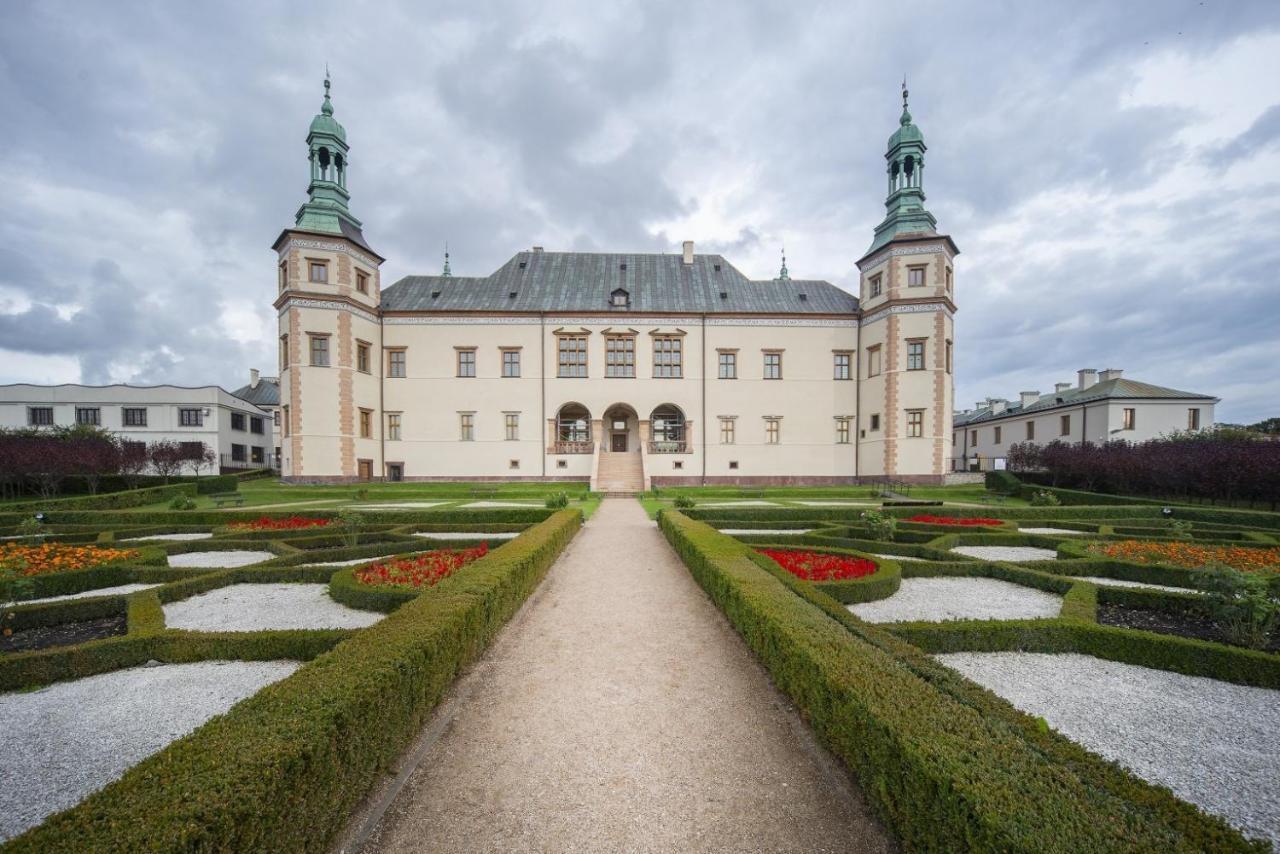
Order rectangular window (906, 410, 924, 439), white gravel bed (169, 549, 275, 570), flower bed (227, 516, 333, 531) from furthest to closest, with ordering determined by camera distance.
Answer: rectangular window (906, 410, 924, 439), flower bed (227, 516, 333, 531), white gravel bed (169, 549, 275, 570)

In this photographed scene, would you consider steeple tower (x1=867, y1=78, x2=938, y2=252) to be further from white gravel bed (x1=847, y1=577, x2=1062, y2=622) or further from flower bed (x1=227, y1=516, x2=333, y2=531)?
flower bed (x1=227, y1=516, x2=333, y2=531)

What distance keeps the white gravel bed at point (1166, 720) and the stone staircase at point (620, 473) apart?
2128cm

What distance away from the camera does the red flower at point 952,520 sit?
47.1ft

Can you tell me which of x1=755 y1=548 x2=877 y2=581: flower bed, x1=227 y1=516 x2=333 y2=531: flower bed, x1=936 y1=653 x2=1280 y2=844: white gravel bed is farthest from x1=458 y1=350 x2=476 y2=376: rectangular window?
x1=936 y1=653 x2=1280 y2=844: white gravel bed

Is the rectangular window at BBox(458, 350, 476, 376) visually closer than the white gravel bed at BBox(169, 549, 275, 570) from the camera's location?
No

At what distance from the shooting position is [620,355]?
105 feet

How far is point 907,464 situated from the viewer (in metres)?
29.3

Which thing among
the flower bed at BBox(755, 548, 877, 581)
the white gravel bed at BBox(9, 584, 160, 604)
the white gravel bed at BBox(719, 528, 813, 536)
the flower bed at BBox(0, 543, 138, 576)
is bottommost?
the white gravel bed at BBox(719, 528, 813, 536)

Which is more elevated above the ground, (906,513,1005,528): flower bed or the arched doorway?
the arched doorway

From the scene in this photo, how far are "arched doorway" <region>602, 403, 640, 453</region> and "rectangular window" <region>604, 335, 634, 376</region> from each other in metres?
2.99

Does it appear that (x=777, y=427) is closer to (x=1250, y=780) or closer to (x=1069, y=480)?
(x=1069, y=480)

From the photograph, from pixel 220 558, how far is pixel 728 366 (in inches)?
1043

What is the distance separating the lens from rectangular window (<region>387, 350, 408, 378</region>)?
31453 millimetres

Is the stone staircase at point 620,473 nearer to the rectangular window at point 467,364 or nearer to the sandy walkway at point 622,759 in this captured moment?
the rectangular window at point 467,364
